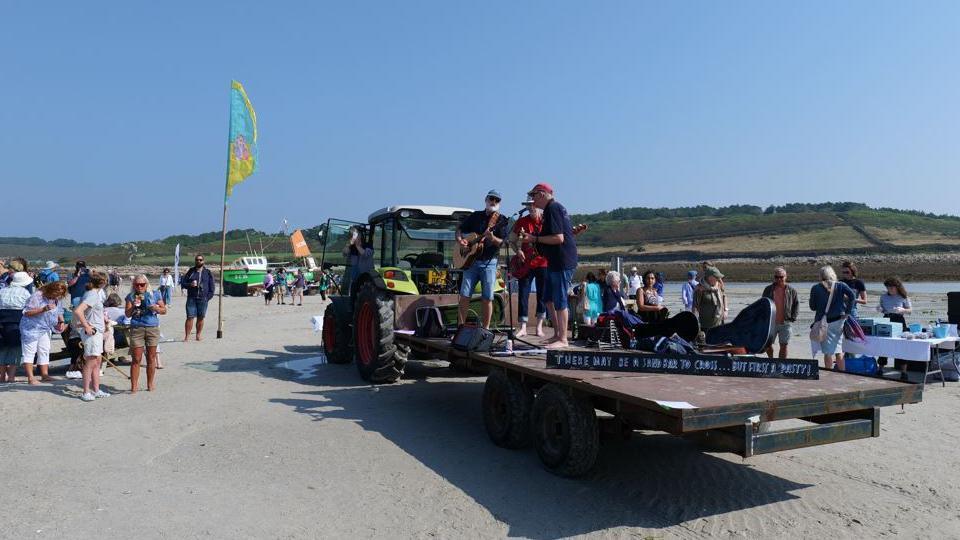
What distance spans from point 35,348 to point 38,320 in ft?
1.37

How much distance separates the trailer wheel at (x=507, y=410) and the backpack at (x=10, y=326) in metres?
6.72

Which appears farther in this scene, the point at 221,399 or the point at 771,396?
the point at 221,399

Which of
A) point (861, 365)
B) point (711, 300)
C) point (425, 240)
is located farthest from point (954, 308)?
point (425, 240)

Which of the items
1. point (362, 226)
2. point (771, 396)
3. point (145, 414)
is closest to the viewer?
point (771, 396)

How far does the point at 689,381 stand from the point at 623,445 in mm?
1400

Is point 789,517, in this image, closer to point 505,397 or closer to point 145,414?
point 505,397

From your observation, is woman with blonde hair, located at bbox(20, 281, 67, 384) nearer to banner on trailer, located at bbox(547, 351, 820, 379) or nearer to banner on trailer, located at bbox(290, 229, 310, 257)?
banner on trailer, located at bbox(547, 351, 820, 379)

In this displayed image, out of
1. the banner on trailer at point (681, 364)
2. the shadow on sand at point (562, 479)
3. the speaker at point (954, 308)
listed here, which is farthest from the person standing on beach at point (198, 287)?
the speaker at point (954, 308)

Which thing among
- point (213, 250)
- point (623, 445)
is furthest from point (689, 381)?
point (213, 250)

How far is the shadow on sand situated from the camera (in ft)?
14.4

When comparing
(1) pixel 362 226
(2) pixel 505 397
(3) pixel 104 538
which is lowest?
(3) pixel 104 538

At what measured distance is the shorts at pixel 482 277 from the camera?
7.49 m

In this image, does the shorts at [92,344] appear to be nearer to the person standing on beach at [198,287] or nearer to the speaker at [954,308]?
the person standing on beach at [198,287]

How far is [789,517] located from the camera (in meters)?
4.35
